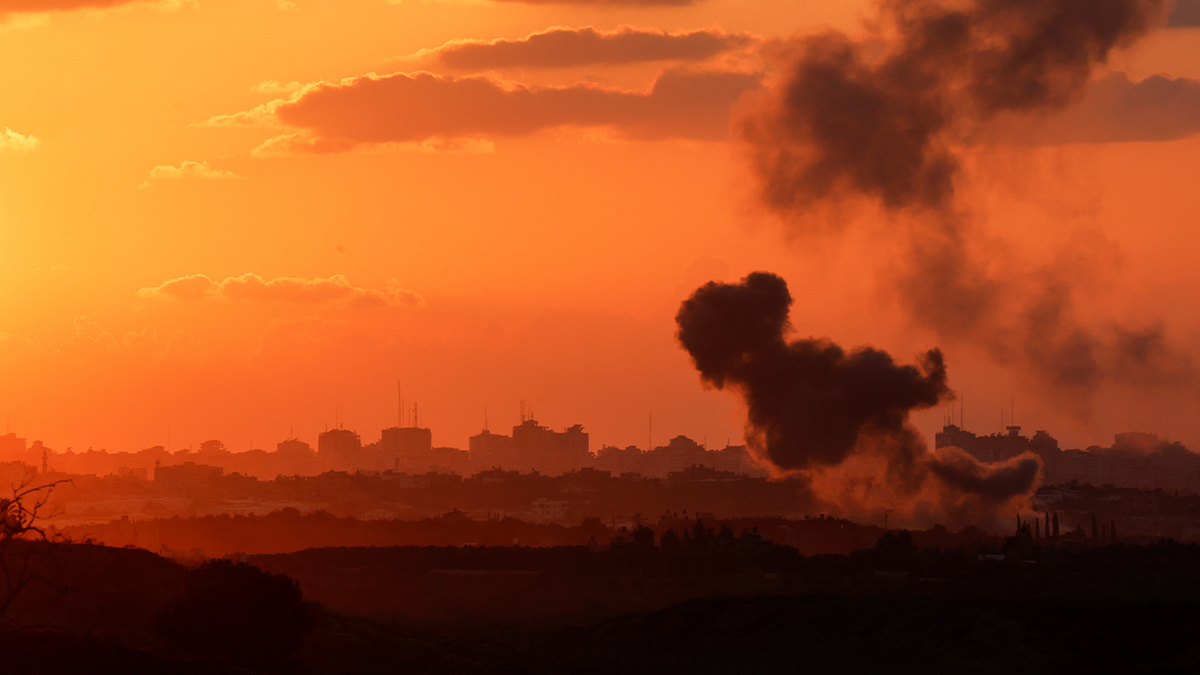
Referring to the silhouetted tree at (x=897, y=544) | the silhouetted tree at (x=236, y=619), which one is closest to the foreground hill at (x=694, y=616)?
the silhouetted tree at (x=897, y=544)

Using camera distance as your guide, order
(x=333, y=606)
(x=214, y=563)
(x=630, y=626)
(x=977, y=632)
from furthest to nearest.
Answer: (x=333, y=606) → (x=630, y=626) → (x=977, y=632) → (x=214, y=563)

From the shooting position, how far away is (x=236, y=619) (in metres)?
94.5

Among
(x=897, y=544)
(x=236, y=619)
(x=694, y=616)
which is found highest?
(x=897, y=544)

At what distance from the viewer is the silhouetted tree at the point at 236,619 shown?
9350 cm

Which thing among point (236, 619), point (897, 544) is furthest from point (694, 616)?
point (897, 544)

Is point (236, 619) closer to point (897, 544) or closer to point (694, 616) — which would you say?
point (694, 616)

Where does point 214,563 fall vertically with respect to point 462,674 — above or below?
above

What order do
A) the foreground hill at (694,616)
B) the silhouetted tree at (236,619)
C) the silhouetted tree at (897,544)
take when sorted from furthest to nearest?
the silhouetted tree at (897,544) < the foreground hill at (694,616) < the silhouetted tree at (236,619)

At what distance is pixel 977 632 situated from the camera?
110625mm

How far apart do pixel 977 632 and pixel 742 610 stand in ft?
102

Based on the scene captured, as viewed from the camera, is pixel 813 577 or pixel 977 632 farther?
pixel 813 577

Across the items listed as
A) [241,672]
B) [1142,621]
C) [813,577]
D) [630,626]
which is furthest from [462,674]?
[813,577]

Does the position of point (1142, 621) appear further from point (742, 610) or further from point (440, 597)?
point (440, 597)

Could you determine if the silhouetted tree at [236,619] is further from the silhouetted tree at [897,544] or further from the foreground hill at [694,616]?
the silhouetted tree at [897,544]
